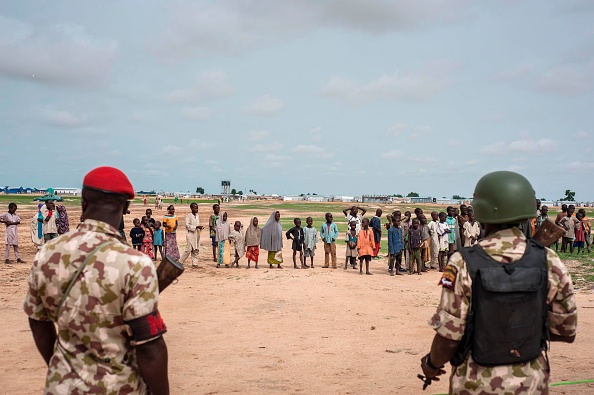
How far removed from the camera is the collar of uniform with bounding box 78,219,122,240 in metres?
2.56

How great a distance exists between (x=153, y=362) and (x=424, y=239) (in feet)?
45.6

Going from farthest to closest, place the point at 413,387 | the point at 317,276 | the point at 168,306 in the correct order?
the point at 317,276 < the point at 168,306 < the point at 413,387

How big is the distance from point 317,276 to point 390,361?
8013 mm

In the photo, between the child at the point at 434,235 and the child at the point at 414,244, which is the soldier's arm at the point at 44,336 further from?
the child at the point at 434,235

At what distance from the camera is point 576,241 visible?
2012cm

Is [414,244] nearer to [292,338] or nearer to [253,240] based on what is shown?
[253,240]

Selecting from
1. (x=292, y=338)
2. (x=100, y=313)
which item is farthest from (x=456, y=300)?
(x=292, y=338)

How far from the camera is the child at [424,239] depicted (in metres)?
15.5

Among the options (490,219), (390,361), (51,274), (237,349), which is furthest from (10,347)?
(490,219)

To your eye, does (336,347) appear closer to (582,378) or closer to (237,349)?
(237,349)

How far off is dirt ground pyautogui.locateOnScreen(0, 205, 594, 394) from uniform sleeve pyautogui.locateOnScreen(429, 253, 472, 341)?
3.33 m

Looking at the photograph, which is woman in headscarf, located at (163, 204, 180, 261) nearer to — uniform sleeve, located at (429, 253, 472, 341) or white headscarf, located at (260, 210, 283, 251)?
white headscarf, located at (260, 210, 283, 251)

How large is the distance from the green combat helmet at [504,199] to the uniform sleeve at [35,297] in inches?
88.9

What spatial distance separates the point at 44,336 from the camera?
273 cm
